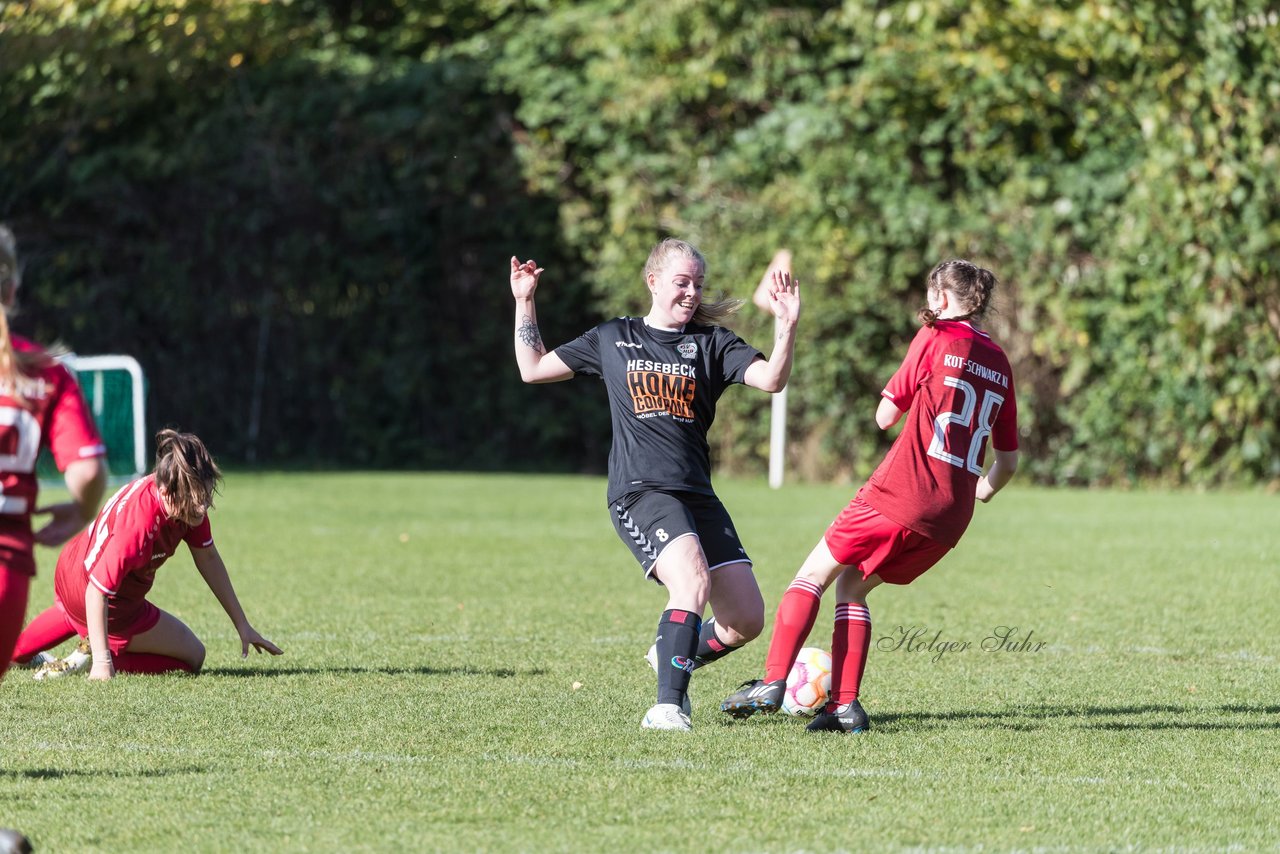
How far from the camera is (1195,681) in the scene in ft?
22.4

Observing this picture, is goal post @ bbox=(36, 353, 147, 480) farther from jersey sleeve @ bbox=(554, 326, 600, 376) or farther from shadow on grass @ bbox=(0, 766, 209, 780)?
shadow on grass @ bbox=(0, 766, 209, 780)

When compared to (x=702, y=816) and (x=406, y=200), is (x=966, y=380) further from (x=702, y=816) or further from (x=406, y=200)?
(x=406, y=200)

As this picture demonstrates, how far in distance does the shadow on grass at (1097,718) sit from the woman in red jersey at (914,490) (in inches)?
14.1

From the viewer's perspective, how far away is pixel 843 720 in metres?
5.73

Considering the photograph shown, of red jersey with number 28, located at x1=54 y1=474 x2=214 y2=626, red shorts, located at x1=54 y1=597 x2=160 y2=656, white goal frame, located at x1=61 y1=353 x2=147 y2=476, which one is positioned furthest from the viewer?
white goal frame, located at x1=61 y1=353 x2=147 y2=476

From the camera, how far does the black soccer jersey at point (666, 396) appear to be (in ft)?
19.2

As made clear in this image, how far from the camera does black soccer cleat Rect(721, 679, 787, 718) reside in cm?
571

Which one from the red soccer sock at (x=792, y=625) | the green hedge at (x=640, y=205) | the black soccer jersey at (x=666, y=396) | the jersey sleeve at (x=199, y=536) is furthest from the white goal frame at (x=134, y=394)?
the red soccer sock at (x=792, y=625)

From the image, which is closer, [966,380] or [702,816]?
[702,816]

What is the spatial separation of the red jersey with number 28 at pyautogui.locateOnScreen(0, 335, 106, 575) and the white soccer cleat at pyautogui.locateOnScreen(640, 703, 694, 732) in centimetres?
222

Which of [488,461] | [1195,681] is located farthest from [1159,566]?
[488,461]

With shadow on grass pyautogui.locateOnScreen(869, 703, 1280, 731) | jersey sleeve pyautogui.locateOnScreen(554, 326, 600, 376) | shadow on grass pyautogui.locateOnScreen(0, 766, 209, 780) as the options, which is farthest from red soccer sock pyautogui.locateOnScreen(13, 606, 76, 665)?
shadow on grass pyautogui.locateOnScreen(869, 703, 1280, 731)

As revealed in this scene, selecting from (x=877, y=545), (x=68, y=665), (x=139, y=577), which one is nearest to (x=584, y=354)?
(x=877, y=545)

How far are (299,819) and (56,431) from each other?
47.0 inches
